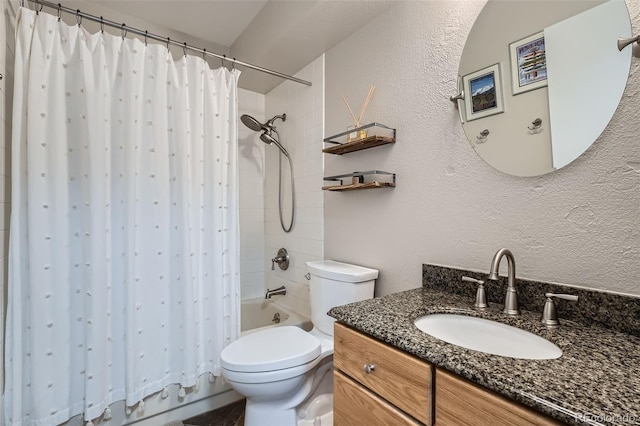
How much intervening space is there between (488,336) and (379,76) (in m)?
1.29

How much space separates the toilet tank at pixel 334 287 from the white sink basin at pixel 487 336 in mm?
538

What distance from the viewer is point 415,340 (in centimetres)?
74

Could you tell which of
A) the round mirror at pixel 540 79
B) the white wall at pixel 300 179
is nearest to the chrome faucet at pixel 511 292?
the round mirror at pixel 540 79

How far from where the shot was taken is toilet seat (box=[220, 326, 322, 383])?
48.3 inches

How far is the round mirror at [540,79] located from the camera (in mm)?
854

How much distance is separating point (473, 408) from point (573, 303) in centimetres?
51

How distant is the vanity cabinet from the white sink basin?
0.18 meters

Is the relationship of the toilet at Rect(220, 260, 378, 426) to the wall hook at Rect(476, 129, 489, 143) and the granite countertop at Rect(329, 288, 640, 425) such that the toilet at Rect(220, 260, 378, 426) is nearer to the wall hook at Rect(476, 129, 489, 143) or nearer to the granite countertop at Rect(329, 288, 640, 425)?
the granite countertop at Rect(329, 288, 640, 425)

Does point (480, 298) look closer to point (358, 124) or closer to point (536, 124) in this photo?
point (536, 124)

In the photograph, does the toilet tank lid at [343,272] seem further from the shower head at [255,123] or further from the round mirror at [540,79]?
the shower head at [255,123]

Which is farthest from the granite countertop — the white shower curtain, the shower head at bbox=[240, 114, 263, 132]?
the shower head at bbox=[240, 114, 263, 132]

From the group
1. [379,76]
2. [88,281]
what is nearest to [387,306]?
[379,76]

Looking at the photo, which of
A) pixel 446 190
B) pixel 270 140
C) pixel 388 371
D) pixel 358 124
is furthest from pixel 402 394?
pixel 270 140

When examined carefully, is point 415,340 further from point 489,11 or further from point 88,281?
point 88,281
